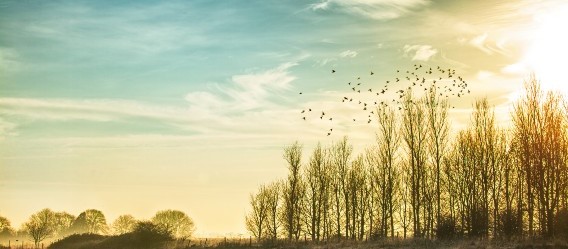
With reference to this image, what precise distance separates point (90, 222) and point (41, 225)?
32.1ft

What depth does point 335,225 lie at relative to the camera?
60000 mm

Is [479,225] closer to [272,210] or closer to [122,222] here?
[272,210]

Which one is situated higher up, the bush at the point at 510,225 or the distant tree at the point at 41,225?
the bush at the point at 510,225

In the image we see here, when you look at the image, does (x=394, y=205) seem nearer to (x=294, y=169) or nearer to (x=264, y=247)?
(x=294, y=169)

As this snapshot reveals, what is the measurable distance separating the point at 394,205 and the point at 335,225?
26.7 feet

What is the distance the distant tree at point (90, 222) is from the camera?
354 ft

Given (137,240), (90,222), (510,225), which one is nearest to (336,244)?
(510,225)

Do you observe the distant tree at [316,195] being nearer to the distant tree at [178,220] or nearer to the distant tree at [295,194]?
the distant tree at [295,194]

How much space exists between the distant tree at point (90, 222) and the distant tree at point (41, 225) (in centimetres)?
501

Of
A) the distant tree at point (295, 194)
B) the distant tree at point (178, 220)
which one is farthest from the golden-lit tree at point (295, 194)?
the distant tree at point (178, 220)

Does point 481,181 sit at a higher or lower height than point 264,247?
higher

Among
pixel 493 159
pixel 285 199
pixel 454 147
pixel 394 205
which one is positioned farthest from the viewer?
pixel 285 199

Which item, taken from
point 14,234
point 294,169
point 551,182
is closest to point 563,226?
point 551,182

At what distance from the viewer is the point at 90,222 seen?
356 ft
